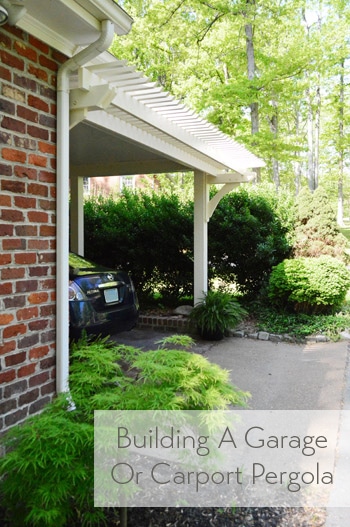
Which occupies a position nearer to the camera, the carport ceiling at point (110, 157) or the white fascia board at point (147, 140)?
the white fascia board at point (147, 140)

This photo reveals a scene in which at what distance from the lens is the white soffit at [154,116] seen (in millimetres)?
3355

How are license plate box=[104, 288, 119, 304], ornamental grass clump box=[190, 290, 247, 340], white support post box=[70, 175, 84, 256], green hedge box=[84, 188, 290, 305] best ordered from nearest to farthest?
1. license plate box=[104, 288, 119, 304]
2. ornamental grass clump box=[190, 290, 247, 340]
3. white support post box=[70, 175, 84, 256]
4. green hedge box=[84, 188, 290, 305]

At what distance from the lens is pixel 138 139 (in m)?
4.70

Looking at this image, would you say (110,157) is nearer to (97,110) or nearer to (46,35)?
(97,110)

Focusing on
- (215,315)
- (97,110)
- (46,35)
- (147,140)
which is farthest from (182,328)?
(46,35)

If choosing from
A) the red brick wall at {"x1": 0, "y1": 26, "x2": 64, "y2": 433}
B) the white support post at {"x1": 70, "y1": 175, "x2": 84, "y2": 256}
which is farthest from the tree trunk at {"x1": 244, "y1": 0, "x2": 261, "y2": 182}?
the red brick wall at {"x1": 0, "y1": 26, "x2": 64, "y2": 433}

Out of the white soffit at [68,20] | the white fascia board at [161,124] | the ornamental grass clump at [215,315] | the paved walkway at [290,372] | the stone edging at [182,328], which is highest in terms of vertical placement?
the white soffit at [68,20]

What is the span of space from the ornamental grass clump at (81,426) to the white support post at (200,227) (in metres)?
4.77

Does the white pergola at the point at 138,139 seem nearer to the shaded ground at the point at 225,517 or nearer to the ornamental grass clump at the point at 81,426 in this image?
the ornamental grass clump at the point at 81,426

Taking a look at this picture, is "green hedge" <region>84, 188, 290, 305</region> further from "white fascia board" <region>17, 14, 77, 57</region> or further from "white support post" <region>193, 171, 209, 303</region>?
"white fascia board" <region>17, 14, 77, 57</region>

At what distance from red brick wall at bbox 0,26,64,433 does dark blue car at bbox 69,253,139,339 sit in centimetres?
124

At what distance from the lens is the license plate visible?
4.75 meters

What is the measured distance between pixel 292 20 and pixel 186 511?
16.9 metres

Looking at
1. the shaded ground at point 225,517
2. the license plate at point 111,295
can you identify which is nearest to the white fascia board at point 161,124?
the license plate at point 111,295
